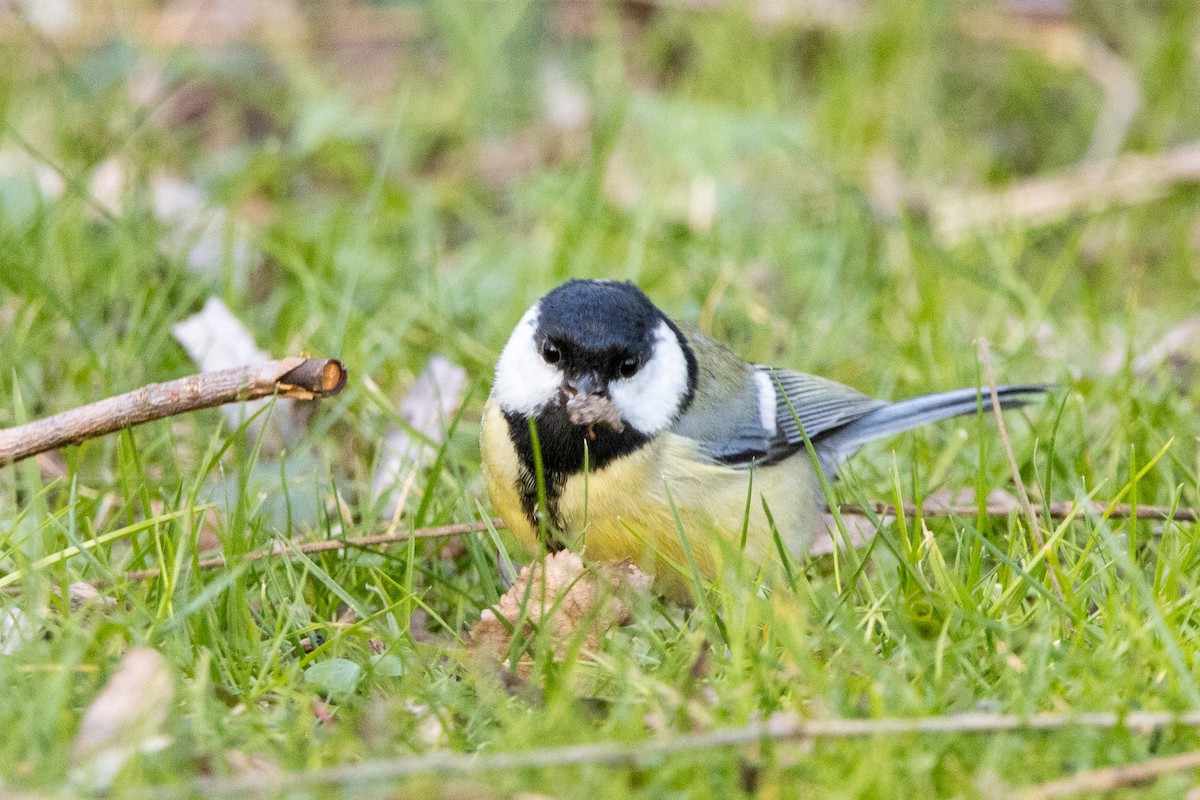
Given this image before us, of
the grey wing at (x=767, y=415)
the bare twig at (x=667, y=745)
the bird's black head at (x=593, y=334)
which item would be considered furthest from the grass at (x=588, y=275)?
the bird's black head at (x=593, y=334)

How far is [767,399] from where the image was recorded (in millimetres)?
2238

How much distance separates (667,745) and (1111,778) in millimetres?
417

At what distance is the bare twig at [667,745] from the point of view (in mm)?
1197

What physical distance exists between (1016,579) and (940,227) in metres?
1.98

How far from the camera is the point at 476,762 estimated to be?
4.09 ft

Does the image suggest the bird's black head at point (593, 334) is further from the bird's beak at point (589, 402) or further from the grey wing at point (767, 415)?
the grey wing at point (767, 415)

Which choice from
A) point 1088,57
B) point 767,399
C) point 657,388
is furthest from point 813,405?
point 1088,57

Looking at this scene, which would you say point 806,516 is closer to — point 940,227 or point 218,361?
point 218,361

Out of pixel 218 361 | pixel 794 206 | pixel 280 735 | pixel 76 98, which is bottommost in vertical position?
pixel 280 735

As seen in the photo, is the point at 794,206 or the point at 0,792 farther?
the point at 794,206

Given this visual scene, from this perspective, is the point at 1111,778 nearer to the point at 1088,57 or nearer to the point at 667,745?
the point at 667,745

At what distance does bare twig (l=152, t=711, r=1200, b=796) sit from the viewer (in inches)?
47.1

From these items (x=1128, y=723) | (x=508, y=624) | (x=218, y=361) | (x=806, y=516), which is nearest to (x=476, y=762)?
(x=508, y=624)

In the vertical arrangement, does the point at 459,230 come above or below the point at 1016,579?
above
